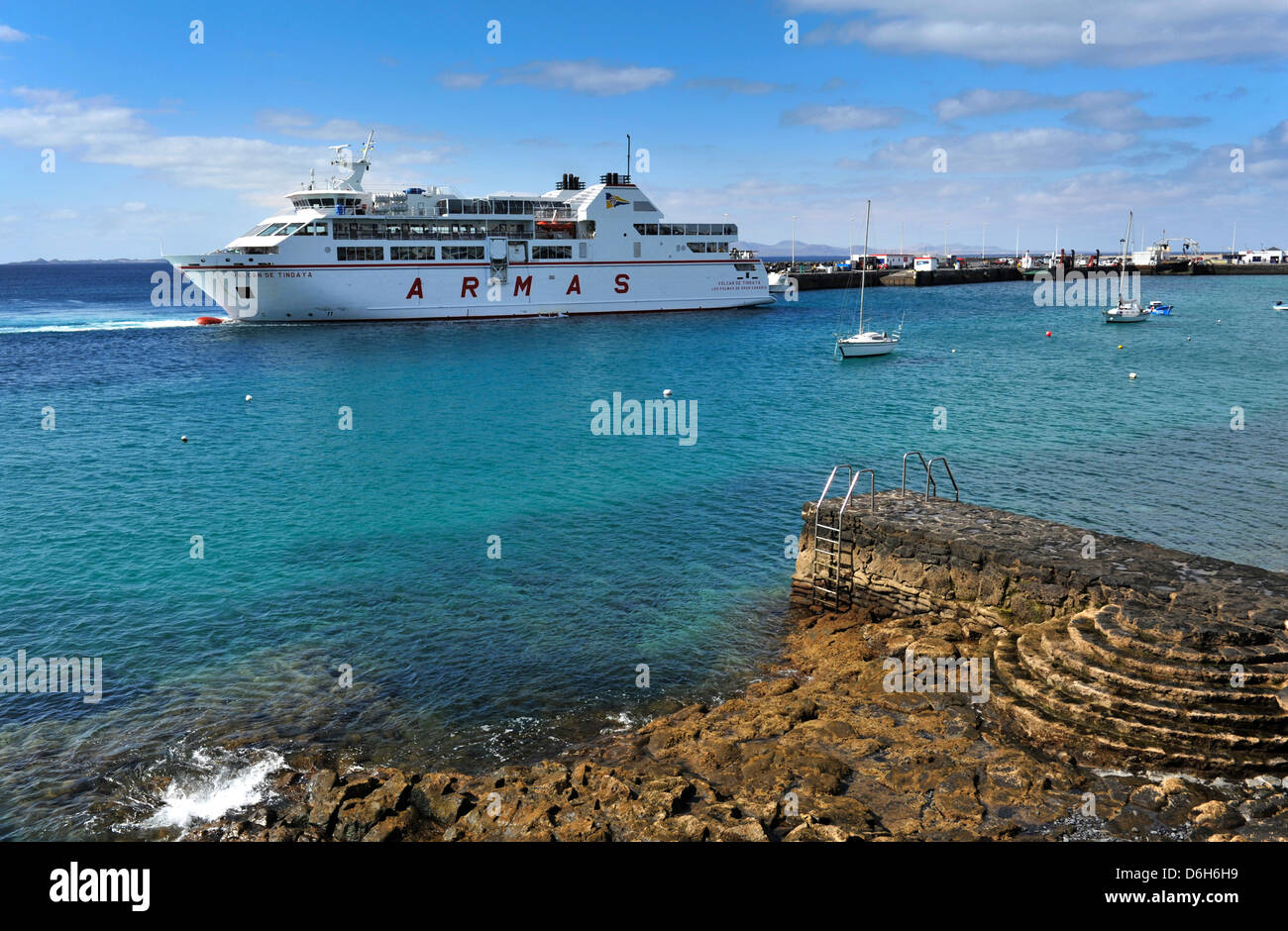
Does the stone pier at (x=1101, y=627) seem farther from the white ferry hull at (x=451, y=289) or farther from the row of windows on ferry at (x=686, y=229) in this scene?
the row of windows on ferry at (x=686, y=229)

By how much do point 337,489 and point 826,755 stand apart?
58.1 ft

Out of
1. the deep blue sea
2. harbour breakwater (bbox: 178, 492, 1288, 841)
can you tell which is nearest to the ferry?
the deep blue sea

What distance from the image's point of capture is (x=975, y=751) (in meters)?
9.70

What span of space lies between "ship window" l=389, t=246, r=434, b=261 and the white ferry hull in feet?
2.24

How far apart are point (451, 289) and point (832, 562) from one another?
57745 millimetres

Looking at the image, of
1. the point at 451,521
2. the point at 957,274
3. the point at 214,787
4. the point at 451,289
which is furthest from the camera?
the point at 957,274

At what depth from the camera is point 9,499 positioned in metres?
23.1

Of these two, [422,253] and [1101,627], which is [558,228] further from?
[1101,627]

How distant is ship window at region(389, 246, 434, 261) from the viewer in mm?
65000

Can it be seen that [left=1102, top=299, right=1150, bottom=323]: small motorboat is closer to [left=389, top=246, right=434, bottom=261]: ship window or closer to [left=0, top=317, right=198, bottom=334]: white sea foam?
[left=389, top=246, right=434, bottom=261]: ship window

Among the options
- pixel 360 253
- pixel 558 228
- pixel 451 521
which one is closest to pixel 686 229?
pixel 558 228

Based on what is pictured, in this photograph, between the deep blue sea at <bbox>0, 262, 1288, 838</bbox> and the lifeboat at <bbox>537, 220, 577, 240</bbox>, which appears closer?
the deep blue sea at <bbox>0, 262, 1288, 838</bbox>

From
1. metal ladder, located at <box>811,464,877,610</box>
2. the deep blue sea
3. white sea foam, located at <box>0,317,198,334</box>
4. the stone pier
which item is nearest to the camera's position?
the stone pier

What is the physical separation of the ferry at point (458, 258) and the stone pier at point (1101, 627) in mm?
56844
